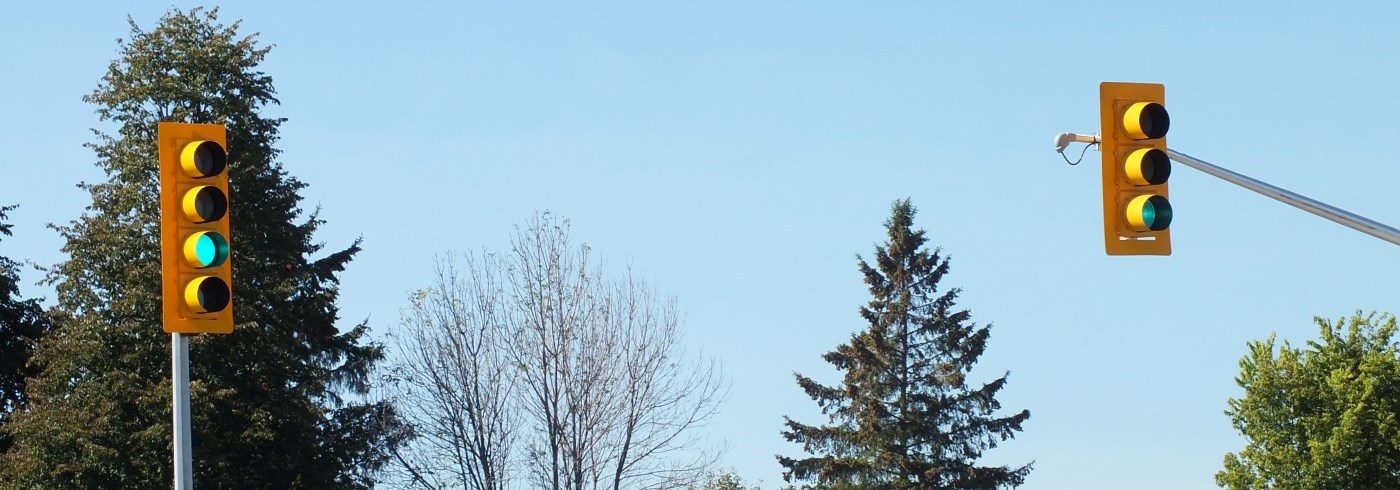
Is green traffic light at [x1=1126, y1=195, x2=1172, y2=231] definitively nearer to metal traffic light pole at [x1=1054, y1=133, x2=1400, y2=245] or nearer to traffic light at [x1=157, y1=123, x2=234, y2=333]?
metal traffic light pole at [x1=1054, y1=133, x2=1400, y2=245]

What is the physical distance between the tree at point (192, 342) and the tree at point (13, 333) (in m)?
5.35

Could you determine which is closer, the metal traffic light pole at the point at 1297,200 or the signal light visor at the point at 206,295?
the signal light visor at the point at 206,295

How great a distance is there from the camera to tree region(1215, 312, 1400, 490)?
147 feet

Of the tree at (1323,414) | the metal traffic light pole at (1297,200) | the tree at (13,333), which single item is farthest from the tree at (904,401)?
the metal traffic light pole at (1297,200)

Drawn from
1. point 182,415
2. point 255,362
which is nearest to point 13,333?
point 255,362

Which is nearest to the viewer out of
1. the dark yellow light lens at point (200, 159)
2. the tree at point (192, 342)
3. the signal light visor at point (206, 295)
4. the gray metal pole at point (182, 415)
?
the signal light visor at point (206, 295)

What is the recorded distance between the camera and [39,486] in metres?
31.3

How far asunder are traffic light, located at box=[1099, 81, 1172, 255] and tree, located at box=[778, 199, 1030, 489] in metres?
38.1

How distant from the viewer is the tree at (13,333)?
129 feet

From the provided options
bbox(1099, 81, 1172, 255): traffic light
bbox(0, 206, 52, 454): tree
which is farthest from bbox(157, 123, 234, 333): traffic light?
bbox(0, 206, 52, 454): tree

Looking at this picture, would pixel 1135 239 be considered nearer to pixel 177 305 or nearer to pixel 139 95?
pixel 177 305

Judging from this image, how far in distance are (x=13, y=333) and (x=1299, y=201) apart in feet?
119

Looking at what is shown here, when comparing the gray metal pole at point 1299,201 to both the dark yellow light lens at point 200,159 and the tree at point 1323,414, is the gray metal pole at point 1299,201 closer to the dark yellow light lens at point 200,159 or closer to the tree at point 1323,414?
the dark yellow light lens at point 200,159

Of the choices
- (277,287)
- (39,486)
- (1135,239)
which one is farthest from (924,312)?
(1135,239)
